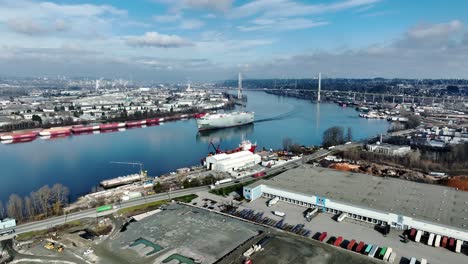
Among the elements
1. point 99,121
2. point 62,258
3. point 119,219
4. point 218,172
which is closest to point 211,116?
point 99,121

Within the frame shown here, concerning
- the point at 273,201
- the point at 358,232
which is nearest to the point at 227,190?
the point at 273,201

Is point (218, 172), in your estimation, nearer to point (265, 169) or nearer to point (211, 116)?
point (265, 169)

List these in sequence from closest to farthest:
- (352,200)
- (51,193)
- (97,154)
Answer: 1. (352,200)
2. (51,193)
3. (97,154)

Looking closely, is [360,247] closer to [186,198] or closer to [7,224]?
[186,198]

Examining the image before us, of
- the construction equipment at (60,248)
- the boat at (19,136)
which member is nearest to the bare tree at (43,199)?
the construction equipment at (60,248)

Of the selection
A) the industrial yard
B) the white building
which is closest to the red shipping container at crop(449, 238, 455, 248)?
the industrial yard
